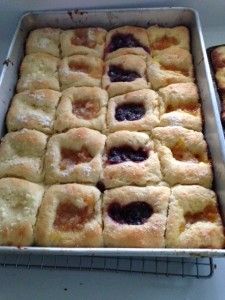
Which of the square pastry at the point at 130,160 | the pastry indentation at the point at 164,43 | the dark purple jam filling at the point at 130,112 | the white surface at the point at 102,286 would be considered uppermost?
the pastry indentation at the point at 164,43

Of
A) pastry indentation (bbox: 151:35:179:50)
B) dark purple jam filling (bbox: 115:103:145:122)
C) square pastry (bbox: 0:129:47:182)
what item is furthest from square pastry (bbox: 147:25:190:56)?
square pastry (bbox: 0:129:47:182)

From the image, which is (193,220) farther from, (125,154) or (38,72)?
(38,72)

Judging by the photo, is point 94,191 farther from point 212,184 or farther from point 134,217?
point 212,184

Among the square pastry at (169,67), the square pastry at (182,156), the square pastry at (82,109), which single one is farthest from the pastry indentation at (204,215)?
the square pastry at (169,67)

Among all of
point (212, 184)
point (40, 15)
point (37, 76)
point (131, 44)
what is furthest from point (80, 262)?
point (40, 15)

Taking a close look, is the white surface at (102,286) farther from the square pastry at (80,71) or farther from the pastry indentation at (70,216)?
the square pastry at (80,71)

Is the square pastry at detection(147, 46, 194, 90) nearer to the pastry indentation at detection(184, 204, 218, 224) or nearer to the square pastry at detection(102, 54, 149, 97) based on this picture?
the square pastry at detection(102, 54, 149, 97)

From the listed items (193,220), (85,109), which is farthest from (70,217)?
(85,109)
